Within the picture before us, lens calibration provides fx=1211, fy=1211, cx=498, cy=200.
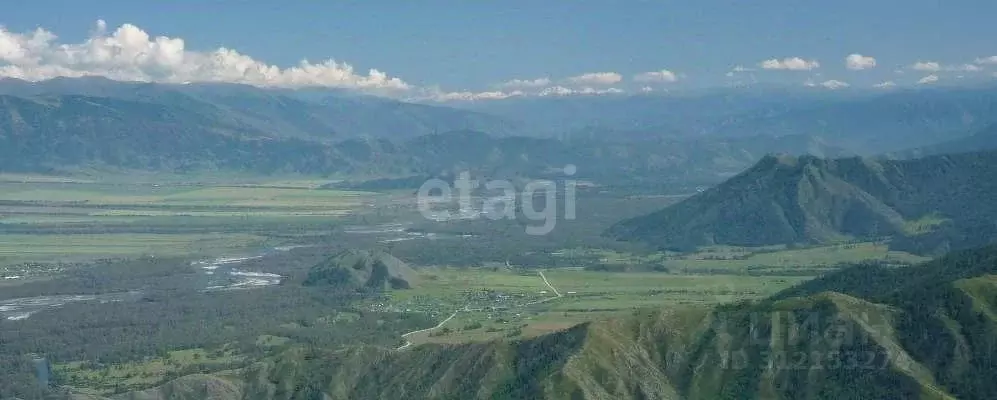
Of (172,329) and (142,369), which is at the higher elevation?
(172,329)

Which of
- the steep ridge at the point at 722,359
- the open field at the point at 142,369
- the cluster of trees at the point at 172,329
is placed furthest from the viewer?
the cluster of trees at the point at 172,329

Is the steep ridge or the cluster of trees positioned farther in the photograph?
the cluster of trees

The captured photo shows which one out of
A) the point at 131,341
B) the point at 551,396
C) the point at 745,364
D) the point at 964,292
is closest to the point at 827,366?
the point at 745,364

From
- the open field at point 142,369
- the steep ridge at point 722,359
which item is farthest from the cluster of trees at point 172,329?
the steep ridge at point 722,359

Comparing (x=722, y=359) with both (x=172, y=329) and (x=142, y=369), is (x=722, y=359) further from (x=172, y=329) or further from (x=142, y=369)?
(x=172, y=329)

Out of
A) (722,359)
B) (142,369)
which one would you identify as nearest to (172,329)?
(142,369)

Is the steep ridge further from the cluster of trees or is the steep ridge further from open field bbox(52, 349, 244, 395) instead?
the cluster of trees

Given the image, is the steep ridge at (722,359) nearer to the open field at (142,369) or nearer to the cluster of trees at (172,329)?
the open field at (142,369)

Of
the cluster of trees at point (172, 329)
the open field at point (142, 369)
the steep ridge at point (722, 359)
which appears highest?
the steep ridge at point (722, 359)

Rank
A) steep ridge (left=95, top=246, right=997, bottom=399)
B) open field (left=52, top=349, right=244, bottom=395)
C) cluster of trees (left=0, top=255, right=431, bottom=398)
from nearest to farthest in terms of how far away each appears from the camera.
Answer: steep ridge (left=95, top=246, right=997, bottom=399) → open field (left=52, top=349, right=244, bottom=395) → cluster of trees (left=0, top=255, right=431, bottom=398)

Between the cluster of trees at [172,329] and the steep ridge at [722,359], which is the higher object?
the steep ridge at [722,359]

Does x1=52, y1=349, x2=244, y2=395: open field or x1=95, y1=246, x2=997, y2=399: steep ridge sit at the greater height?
x1=95, y1=246, x2=997, y2=399: steep ridge

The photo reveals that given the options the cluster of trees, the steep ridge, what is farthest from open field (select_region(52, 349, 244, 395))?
the steep ridge
